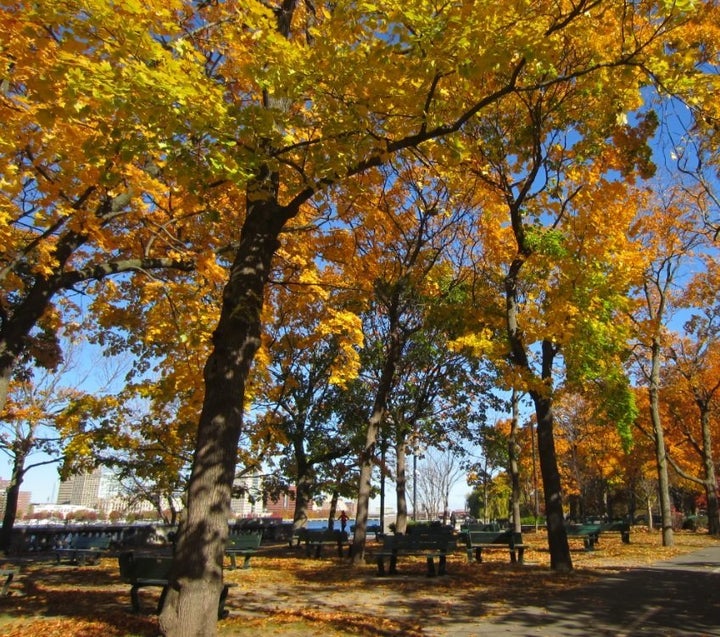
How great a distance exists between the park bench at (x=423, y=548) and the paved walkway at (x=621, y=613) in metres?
2.58

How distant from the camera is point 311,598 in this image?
7965 millimetres

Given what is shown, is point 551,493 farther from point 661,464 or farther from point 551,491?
point 661,464

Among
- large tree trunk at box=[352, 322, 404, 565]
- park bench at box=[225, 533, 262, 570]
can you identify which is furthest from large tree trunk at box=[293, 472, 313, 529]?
park bench at box=[225, 533, 262, 570]

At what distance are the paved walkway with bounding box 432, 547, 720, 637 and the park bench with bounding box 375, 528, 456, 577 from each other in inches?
102

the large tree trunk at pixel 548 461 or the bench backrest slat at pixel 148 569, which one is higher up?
the large tree trunk at pixel 548 461

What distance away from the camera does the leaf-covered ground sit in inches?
234

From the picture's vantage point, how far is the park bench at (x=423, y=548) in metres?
10.1

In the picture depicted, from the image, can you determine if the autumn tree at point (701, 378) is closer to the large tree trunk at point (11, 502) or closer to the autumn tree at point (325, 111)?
the autumn tree at point (325, 111)

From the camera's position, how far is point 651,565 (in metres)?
11.7

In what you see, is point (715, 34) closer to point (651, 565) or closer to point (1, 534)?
point (651, 565)

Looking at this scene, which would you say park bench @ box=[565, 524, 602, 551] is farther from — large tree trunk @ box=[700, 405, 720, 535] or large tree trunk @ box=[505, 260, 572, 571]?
large tree trunk @ box=[700, 405, 720, 535]

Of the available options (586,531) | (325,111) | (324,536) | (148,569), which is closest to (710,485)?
(586,531)

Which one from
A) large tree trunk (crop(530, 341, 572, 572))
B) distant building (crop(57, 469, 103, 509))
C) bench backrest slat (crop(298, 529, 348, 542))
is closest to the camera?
large tree trunk (crop(530, 341, 572, 572))

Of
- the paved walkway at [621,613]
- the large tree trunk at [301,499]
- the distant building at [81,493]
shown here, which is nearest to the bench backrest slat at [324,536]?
the large tree trunk at [301,499]
